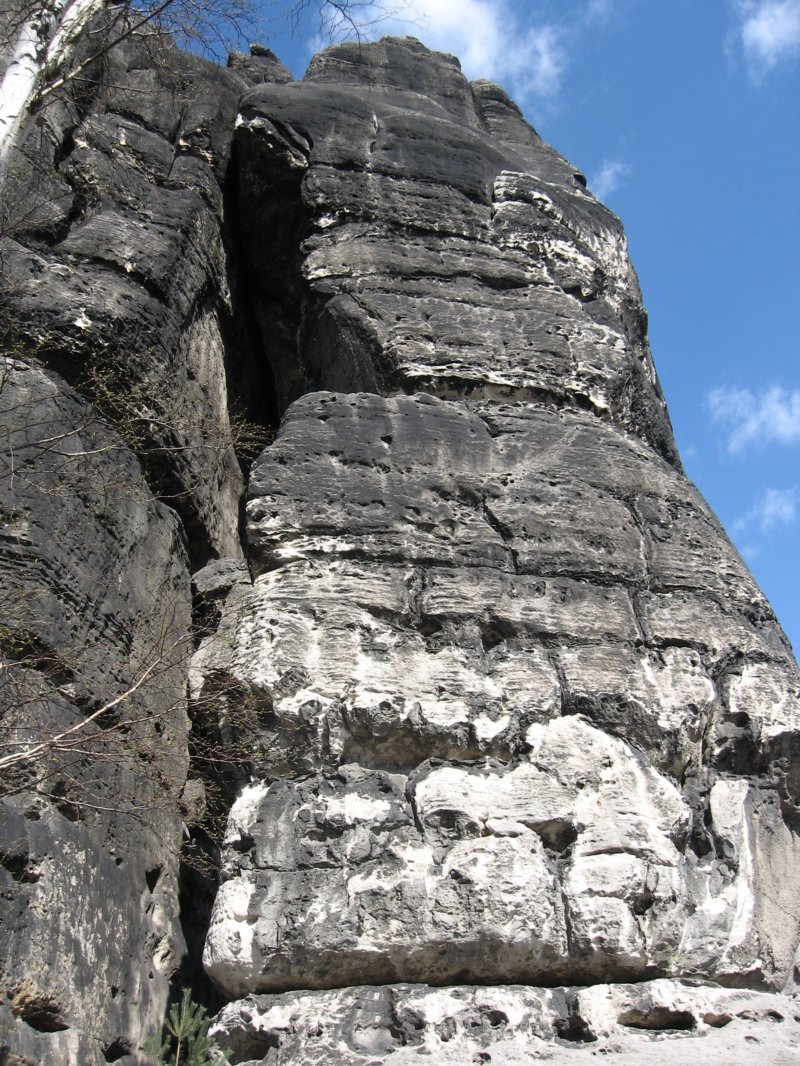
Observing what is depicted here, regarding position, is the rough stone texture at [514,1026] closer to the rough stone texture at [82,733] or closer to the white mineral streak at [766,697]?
the rough stone texture at [82,733]

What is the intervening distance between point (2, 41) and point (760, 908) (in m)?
Result: 4.14

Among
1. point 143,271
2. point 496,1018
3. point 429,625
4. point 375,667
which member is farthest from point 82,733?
point 143,271

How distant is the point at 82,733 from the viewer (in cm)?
324

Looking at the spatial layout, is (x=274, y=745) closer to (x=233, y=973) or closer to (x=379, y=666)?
(x=379, y=666)

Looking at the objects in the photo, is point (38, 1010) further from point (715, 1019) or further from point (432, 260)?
point (432, 260)

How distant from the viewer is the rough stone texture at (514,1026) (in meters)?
2.74

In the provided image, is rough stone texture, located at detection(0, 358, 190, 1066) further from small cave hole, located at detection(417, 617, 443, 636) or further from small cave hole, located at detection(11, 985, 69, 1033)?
small cave hole, located at detection(417, 617, 443, 636)

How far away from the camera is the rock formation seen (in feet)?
9.68

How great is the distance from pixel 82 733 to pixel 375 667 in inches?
37.6

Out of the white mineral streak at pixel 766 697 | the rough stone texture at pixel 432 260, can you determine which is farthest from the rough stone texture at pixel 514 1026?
the rough stone texture at pixel 432 260

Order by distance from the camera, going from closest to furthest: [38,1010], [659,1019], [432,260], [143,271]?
[38,1010]
[659,1019]
[143,271]
[432,260]

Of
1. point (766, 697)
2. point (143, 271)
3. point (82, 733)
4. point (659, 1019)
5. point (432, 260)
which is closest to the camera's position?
point (659, 1019)

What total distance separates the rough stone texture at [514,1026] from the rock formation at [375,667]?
0.03 feet

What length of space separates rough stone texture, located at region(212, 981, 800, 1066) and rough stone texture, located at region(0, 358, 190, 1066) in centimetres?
44
